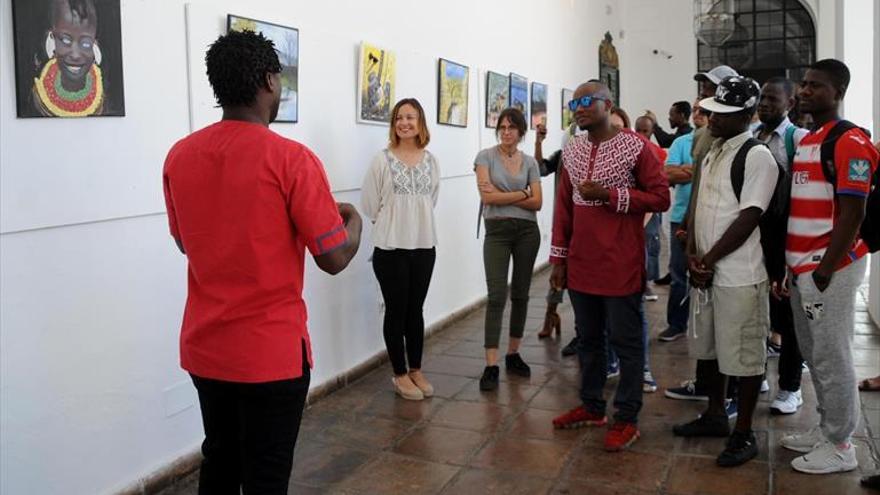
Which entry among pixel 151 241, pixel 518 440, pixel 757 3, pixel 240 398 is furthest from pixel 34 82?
pixel 757 3

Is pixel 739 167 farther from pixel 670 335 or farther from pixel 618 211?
pixel 670 335

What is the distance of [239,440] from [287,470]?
0.57 feet

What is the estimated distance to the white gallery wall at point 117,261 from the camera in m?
2.59

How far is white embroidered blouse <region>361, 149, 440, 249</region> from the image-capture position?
166 inches

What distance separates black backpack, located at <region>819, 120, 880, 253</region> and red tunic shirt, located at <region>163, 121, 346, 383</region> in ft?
6.86

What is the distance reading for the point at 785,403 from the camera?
3980 millimetres

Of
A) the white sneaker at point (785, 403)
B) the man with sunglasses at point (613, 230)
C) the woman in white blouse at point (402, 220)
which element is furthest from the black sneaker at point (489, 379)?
the white sneaker at point (785, 403)

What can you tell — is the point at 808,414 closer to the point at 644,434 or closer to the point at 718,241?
the point at 644,434

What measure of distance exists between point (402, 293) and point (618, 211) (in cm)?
139

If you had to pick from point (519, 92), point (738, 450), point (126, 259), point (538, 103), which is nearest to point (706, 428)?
point (738, 450)

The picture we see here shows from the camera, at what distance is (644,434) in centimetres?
377

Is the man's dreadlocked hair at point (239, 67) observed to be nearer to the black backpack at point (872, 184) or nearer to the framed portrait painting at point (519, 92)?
the black backpack at point (872, 184)

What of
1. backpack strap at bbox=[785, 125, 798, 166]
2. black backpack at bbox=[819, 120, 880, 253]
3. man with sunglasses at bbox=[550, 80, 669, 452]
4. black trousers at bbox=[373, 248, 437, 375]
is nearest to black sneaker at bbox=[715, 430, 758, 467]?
man with sunglasses at bbox=[550, 80, 669, 452]

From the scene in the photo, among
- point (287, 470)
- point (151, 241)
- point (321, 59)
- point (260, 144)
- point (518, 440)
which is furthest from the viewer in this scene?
point (321, 59)
